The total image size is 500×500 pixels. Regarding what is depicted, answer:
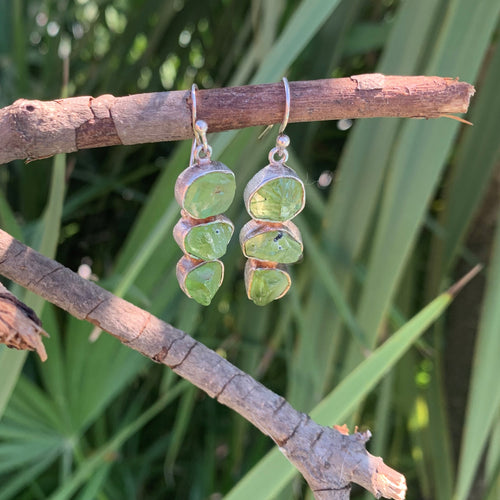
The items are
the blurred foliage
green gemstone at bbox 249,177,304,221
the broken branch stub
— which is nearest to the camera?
the broken branch stub

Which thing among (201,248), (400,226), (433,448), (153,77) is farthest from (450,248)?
(153,77)

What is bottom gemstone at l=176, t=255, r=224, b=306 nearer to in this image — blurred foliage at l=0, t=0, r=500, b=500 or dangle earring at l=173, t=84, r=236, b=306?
dangle earring at l=173, t=84, r=236, b=306

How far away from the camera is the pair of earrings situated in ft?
1.18

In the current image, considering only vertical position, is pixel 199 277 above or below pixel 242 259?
below

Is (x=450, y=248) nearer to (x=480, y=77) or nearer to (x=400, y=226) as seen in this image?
(x=400, y=226)

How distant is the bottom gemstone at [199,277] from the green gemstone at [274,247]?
0.03 m

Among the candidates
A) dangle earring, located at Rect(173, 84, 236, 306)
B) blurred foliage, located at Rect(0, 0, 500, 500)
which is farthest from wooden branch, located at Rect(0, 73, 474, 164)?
blurred foliage, located at Rect(0, 0, 500, 500)

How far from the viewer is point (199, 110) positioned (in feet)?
1.03

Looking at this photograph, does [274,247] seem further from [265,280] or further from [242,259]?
[242,259]

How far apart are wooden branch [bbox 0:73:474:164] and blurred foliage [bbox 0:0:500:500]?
0.15m

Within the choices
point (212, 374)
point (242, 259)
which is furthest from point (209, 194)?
point (242, 259)

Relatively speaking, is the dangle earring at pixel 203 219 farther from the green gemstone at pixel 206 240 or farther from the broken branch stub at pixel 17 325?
the broken branch stub at pixel 17 325

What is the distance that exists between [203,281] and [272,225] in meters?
0.06

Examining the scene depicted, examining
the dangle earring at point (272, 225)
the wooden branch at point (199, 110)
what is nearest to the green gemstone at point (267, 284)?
the dangle earring at point (272, 225)
